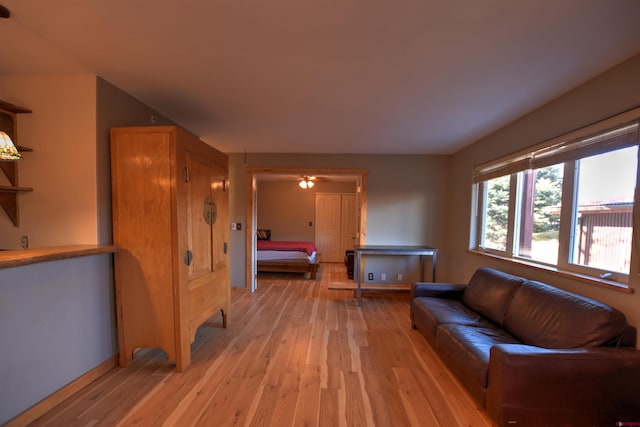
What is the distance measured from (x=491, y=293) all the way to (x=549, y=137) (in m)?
1.51

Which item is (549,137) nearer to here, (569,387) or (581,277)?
(581,277)

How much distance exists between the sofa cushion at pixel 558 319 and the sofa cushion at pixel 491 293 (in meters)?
0.07

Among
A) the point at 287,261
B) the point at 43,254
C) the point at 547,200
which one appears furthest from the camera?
the point at 287,261

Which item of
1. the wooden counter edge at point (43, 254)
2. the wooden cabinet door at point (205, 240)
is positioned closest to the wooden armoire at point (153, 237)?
the wooden cabinet door at point (205, 240)

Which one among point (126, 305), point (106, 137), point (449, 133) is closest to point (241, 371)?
point (126, 305)

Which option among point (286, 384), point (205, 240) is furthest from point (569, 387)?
point (205, 240)

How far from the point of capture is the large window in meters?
1.61

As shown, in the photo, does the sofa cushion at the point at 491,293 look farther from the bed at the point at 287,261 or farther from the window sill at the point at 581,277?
the bed at the point at 287,261

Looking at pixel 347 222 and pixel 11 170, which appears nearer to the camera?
pixel 11 170

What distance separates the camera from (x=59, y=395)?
161cm

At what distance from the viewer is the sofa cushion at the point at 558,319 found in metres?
1.45

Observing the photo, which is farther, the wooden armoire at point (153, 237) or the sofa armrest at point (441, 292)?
the sofa armrest at point (441, 292)

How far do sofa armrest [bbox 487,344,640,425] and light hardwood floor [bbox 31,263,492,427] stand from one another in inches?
12.3

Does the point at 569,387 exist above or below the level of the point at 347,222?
below
